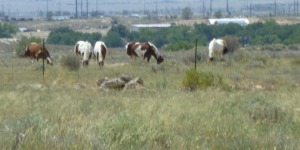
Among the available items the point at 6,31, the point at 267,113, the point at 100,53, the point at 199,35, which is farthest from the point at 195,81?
the point at 6,31

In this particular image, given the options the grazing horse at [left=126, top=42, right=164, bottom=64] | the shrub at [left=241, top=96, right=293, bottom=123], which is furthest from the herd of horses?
the shrub at [left=241, top=96, right=293, bottom=123]

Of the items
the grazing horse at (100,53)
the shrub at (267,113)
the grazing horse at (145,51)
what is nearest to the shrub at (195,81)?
the shrub at (267,113)

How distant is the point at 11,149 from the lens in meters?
7.54

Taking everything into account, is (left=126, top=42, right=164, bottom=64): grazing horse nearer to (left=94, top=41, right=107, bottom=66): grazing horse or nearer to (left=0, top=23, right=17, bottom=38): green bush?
(left=94, top=41, right=107, bottom=66): grazing horse

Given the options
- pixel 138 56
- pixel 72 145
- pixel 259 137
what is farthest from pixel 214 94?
pixel 138 56

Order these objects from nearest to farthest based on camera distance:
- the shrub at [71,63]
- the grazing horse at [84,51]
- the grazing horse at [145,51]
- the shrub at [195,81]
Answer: the shrub at [195,81], the shrub at [71,63], the grazing horse at [84,51], the grazing horse at [145,51]

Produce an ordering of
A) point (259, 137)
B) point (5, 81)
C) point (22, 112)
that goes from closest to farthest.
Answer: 1. point (259, 137)
2. point (22, 112)
3. point (5, 81)

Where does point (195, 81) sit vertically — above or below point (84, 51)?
below

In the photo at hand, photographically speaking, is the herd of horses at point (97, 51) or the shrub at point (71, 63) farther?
the herd of horses at point (97, 51)

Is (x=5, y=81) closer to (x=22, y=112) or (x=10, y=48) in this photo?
(x=22, y=112)

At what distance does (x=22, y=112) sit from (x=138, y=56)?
2527 centimetres

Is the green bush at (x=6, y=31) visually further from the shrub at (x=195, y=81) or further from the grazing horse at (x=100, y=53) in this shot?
the shrub at (x=195, y=81)

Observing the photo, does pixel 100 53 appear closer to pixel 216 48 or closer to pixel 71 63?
pixel 71 63

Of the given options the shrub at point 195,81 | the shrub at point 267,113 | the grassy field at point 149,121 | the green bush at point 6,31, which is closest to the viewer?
the grassy field at point 149,121
